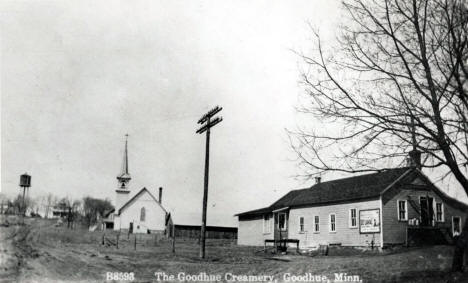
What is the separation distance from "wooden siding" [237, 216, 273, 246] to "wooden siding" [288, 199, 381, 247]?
4.08m

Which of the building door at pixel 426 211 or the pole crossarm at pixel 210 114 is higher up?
the pole crossarm at pixel 210 114

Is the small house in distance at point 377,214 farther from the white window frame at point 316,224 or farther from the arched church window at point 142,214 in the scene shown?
the arched church window at point 142,214

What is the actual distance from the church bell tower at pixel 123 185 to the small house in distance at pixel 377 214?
43.1 meters

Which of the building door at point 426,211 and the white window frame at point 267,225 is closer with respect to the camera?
the building door at point 426,211

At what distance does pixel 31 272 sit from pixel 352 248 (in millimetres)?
19853

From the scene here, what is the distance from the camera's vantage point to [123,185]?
73.0 meters

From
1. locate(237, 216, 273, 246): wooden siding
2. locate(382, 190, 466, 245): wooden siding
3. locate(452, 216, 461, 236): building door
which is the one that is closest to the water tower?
locate(237, 216, 273, 246): wooden siding

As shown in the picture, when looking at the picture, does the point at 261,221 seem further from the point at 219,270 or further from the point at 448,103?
the point at 448,103

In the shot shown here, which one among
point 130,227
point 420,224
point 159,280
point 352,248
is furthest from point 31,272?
point 130,227

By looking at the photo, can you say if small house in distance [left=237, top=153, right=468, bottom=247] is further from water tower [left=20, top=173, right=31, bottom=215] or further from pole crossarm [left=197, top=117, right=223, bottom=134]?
water tower [left=20, top=173, right=31, bottom=215]

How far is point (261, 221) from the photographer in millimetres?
40625

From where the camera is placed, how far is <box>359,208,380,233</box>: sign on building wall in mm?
26719

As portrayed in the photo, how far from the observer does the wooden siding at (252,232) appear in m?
40.0

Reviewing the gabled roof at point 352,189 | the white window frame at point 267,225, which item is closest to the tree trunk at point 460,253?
the gabled roof at point 352,189
